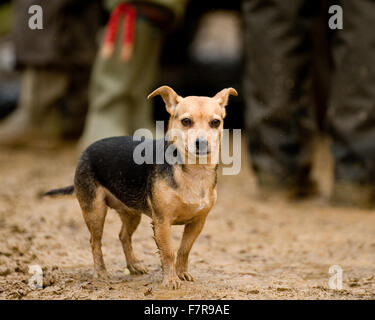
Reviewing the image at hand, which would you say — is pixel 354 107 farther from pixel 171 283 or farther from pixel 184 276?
pixel 171 283

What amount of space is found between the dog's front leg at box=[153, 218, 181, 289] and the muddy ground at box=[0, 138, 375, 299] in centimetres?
4

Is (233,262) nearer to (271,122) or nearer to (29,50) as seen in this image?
(271,122)

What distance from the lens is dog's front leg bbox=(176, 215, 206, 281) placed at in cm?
230

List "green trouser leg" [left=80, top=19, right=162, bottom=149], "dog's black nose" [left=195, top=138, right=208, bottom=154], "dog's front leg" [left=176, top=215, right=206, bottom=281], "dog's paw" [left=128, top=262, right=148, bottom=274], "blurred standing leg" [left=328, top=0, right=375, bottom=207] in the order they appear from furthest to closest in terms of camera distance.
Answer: "green trouser leg" [left=80, top=19, right=162, bottom=149] → "blurred standing leg" [left=328, top=0, right=375, bottom=207] → "dog's paw" [left=128, top=262, right=148, bottom=274] → "dog's front leg" [left=176, top=215, right=206, bottom=281] → "dog's black nose" [left=195, top=138, right=208, bottom=154]

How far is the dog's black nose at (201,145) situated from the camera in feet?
6.75

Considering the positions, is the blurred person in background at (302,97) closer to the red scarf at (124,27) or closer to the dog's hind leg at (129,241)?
the red scarf at (124,27)

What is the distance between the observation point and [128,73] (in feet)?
15.8

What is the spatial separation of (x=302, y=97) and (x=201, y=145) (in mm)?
2069

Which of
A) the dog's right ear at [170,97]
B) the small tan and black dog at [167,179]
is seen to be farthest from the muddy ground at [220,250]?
the dog's right ear at [170,97]

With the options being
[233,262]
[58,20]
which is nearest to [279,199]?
[233,262]

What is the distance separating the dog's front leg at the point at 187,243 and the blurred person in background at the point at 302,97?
1.76m

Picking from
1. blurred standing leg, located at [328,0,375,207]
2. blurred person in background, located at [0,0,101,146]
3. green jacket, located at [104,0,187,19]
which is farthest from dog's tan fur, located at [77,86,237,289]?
blurred person in background, located at [0,0,101,146]

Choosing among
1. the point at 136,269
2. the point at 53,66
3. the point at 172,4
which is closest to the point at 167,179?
the point at 136,269

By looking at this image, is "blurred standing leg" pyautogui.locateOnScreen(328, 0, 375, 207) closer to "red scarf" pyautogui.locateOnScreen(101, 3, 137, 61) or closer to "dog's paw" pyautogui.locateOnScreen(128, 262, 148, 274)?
"red scarf" pyautogui.locateOnScreen(101, 3, 137, 61)
